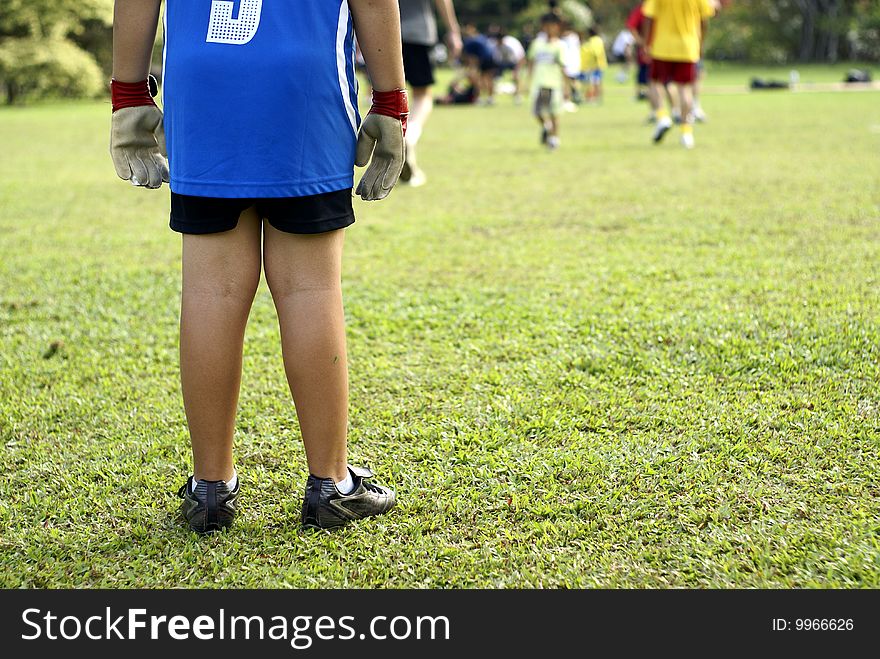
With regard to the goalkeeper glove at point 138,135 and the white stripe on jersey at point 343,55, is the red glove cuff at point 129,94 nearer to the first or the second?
the goalkeeper glove at point 138,135

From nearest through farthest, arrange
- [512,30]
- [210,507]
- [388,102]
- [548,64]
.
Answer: [388,102] → [210,507] → [548,64] → [512,30]

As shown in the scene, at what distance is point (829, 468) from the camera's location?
267 centimetres

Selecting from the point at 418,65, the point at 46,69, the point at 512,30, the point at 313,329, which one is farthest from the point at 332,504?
the point at 512,30

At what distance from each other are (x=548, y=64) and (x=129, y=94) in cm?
1001

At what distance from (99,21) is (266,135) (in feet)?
90.7

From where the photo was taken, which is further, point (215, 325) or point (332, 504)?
point (332, 504)

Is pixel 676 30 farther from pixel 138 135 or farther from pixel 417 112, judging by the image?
pixel 138 135

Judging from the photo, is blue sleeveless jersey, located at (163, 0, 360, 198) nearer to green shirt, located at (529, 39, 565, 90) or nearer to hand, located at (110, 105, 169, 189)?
hand, located at (110, 105, 169, 189)

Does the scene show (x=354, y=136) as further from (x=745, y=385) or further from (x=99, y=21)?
(x=99, y=21)

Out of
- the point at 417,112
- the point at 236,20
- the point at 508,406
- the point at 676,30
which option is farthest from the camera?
the point at 676,30

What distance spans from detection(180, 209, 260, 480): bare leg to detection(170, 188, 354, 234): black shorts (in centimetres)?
3

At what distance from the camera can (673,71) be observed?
11.2 meters

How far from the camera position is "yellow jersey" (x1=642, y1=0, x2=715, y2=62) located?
11.1 m
